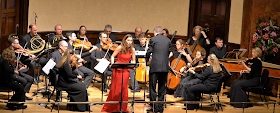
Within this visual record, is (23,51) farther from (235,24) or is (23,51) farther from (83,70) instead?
(235,24)

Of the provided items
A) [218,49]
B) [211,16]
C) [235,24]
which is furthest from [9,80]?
[235,24]

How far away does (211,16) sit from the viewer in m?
9.56

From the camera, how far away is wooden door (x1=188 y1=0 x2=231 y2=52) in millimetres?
9539

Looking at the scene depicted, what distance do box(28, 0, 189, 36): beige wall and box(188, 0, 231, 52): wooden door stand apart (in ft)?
0.90

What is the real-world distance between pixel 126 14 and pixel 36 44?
3.42 m

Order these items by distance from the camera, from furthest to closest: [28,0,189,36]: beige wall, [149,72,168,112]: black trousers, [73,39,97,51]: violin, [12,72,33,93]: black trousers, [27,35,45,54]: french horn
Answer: [28,0,189,36]: beige wall → [73,39,97,51]: violin → [27,35,45,54]: french horn → [12,72,33,93]: black trousers → [149,72,168,112]: black trousers

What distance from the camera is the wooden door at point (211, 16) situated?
954cm

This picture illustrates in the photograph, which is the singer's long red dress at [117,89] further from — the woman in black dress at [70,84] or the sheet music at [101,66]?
the woman in black dress at [70,84]

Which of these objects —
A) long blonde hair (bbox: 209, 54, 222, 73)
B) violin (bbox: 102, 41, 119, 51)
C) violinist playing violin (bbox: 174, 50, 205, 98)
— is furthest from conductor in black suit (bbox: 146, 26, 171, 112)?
violin (bbox: 102, 41, 119, 51)

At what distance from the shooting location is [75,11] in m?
9.43

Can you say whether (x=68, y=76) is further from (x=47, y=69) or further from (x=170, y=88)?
(x=170, y=88)

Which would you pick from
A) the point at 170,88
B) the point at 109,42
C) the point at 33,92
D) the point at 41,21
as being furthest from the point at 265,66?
the point at 41,21

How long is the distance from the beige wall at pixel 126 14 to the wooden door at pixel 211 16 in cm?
27

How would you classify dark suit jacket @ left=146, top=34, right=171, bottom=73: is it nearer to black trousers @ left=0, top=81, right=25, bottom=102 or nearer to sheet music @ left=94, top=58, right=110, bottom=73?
sheet music @ left=94, top=58, right=110, bottom=73
